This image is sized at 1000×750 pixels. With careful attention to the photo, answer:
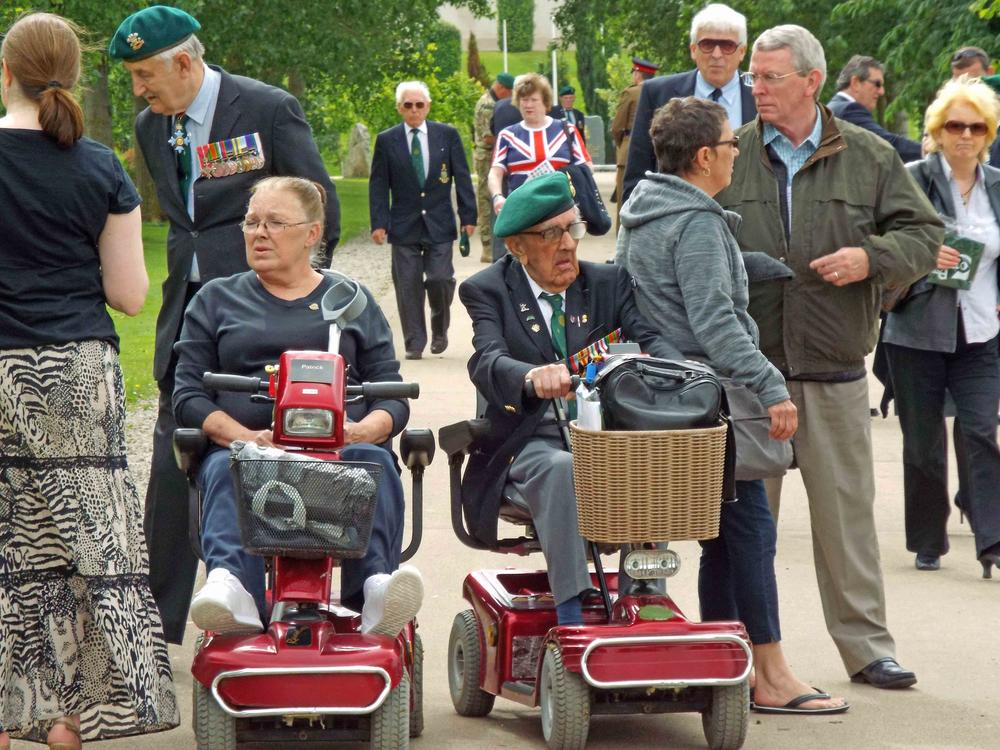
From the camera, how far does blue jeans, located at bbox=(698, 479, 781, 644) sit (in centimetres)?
595

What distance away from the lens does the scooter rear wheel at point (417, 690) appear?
5562 millimetres

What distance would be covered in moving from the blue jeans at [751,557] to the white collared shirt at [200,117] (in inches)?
80.9

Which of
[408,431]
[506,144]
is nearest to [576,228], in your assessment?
[408,431]

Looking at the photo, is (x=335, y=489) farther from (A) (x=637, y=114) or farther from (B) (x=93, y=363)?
(A) (x=637, y=114)

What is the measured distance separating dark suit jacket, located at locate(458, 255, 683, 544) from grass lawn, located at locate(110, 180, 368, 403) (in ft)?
20.7

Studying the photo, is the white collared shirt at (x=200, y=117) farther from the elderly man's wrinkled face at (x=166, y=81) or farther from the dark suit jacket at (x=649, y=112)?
the dark suit jacket at (x=649, y=112)

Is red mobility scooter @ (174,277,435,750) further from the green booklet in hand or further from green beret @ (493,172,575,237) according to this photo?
the green booklet in hand

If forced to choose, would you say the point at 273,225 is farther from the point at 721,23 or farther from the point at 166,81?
the point at 721,23

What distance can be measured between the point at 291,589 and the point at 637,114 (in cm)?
337

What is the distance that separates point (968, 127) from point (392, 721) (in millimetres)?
4316

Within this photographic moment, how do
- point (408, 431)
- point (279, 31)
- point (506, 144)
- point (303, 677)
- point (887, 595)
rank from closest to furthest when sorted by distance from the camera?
point (303, 677), point (408, 431), point (887, 595), point (506, 144), point (279, 31)

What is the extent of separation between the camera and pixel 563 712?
17.5ft

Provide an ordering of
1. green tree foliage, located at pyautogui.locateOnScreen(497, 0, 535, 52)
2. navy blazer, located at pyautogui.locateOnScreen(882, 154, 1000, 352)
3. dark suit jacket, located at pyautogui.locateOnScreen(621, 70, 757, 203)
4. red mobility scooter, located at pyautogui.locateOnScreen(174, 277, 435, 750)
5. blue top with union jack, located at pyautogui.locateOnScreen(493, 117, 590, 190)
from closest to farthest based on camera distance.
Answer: red mobility scooter, located at pyautogui.locateOnScreen(174, 277, 435, 750), dark suit jacket, located at pyautogui.locateOnScreen(621, 70, 757, 203), navy blazer, located at pyautogui.locateOnScreen(882, 154, 1000, 352), blue top with union jack, located at pyautogui.locateOnScreen(493, 117, 590, 190), green tree foliage, located at pyautogui.locateOnScreen(497, 0, 535, 52)

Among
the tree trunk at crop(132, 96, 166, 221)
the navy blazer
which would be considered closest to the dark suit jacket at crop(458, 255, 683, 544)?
the navy blazer
